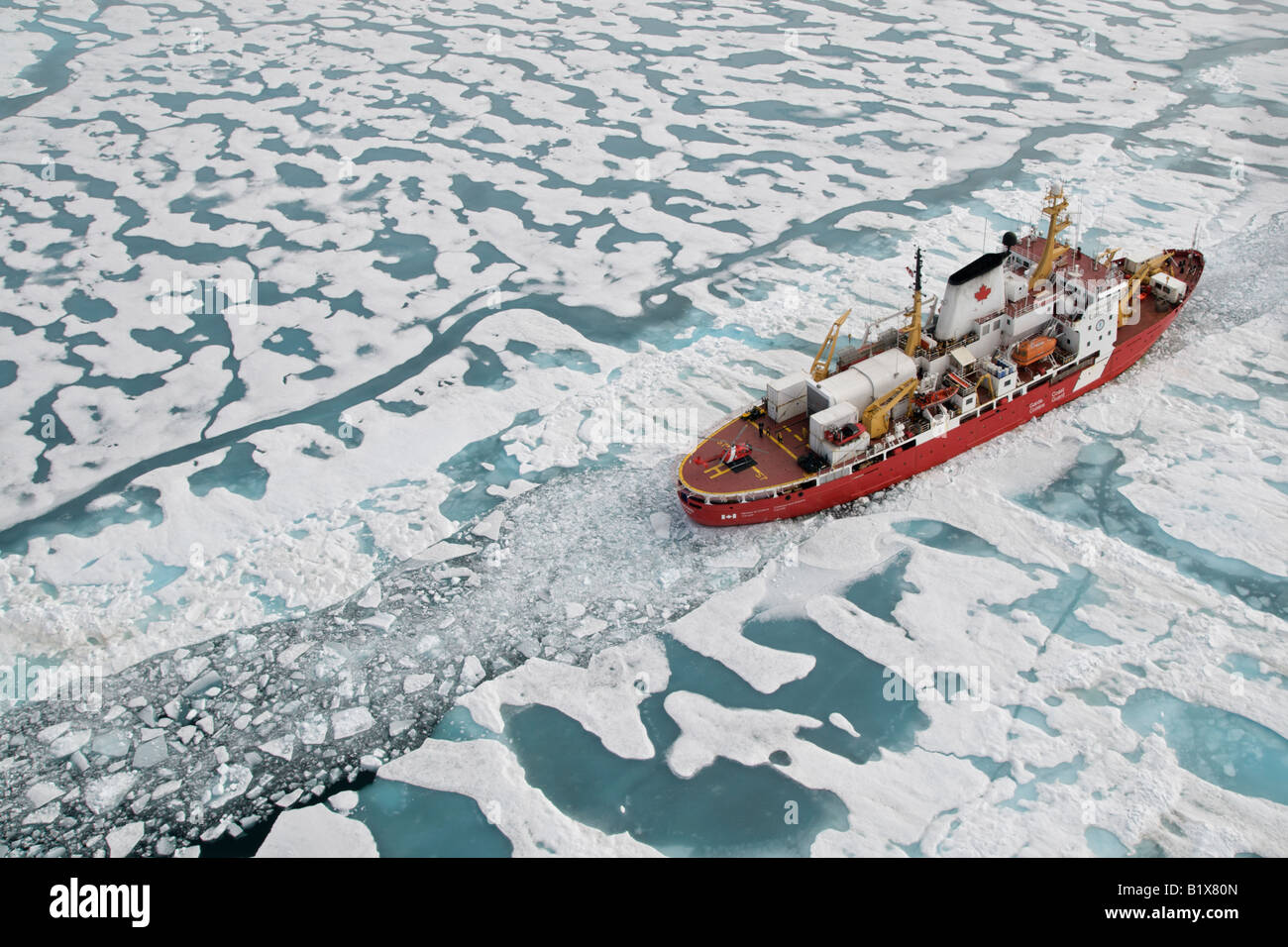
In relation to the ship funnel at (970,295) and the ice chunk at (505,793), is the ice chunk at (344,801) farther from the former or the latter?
the ship funnel at (970,295)

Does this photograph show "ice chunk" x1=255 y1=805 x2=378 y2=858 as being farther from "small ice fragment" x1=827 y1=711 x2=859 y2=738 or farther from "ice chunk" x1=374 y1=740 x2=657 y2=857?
"small ice fragment" x1=827 y1=711 x2=859 y2=738

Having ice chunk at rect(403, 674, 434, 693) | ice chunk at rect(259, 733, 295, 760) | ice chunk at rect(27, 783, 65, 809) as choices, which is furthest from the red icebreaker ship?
ice chunk at rect(27, 783, 65, 809)

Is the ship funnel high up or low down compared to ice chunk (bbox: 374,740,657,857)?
up

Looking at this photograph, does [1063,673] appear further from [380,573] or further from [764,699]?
[380,573]

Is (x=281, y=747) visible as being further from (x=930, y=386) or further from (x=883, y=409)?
(x=930, y=386)

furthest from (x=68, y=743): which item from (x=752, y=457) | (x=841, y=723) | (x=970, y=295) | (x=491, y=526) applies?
(x=970, y=295)

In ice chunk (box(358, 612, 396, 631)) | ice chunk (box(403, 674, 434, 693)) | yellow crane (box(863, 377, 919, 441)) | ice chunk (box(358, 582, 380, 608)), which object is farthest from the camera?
yellow crane (box(863, 377, 919, 441))

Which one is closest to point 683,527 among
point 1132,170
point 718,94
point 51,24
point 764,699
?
point 764,699
